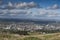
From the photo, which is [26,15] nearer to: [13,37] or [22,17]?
[22,17]

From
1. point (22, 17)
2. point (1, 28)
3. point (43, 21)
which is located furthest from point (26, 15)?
point (1, 28)

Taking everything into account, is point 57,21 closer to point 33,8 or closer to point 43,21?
point 43,21

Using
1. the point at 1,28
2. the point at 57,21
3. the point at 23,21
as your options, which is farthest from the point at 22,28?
the point at 57,21

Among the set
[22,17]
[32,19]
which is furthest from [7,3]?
[32,19]

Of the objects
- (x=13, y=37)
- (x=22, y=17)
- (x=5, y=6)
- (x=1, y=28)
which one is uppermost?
(x=5, y=6)

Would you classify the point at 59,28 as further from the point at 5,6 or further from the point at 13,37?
the point at 5,6

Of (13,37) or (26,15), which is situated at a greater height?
(26,15)

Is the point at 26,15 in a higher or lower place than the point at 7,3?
lower
